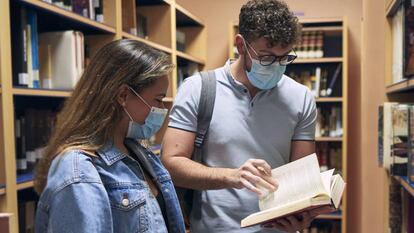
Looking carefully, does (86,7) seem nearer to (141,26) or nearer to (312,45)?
(141,26)

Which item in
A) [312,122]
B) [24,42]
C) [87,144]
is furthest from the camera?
[24,42]

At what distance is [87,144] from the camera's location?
0.88 meters

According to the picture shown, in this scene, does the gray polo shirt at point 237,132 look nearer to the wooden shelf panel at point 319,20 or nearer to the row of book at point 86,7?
the row of book at point 86,7

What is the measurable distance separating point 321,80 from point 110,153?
2.73m

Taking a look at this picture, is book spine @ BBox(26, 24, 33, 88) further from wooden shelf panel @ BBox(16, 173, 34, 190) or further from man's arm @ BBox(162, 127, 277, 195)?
man's arm @ BBox(162, 127, 277, 195)

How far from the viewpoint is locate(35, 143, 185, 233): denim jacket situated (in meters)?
0.77

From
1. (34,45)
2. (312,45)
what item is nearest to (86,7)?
(34,45)

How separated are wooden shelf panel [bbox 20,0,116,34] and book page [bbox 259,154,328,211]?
108 centimetres

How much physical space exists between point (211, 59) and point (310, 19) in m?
0.98

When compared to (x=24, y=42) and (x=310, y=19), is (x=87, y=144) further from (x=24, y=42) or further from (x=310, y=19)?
(x=310, y=19)

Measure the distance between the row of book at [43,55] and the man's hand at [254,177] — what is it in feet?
3.10

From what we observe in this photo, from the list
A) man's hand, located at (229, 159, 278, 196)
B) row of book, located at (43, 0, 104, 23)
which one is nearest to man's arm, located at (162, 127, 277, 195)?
man's hand, located at (229, 159, 278, 196)

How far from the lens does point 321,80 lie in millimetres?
3357

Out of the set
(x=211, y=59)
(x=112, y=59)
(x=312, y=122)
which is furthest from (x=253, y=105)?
(x=211, y=59)
